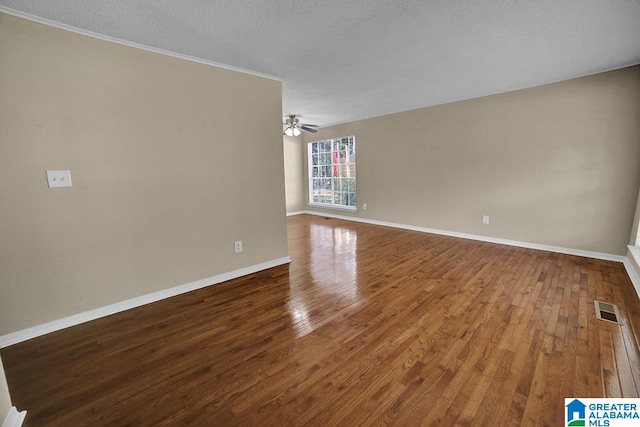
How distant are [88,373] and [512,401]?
247cm

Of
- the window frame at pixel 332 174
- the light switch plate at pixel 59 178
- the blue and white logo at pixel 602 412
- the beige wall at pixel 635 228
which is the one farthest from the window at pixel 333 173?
the blue and white logo at pixel 602 412

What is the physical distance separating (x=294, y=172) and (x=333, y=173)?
1.17m

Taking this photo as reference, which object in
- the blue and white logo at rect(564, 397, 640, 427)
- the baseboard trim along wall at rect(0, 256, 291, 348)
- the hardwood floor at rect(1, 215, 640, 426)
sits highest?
the baseboard trim along wall at rect(0, 256, 291, 348)

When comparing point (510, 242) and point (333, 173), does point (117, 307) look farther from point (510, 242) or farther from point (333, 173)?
point (333, 173)

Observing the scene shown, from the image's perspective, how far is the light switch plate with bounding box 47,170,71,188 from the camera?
82.3 inches

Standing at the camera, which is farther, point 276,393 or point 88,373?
point 88,373

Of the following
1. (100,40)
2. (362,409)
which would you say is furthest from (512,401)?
(100,40)

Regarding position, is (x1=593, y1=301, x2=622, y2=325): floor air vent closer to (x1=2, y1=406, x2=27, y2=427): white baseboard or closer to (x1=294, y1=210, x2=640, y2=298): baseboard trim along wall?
(x1=294, y1=210, x2=640, y2=298): baseboard trim along wall

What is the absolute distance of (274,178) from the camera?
11.1 ft

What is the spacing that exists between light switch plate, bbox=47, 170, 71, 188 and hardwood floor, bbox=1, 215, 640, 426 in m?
1.17

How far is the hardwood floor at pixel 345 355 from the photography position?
1.40 meters

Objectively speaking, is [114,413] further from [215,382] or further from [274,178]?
[274,178]

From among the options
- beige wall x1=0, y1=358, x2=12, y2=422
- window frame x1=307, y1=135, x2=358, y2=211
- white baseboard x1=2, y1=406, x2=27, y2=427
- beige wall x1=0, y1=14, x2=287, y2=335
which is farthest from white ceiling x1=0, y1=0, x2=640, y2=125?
window frame x1=307, y1=135, x2=358, y2=211

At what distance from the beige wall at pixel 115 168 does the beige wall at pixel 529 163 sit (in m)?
3.12
